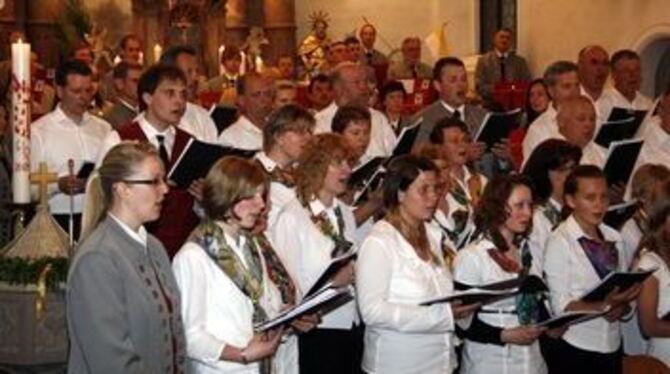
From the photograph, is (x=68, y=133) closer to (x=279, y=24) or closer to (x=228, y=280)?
(x=228, y=280)

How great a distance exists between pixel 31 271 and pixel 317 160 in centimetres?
131


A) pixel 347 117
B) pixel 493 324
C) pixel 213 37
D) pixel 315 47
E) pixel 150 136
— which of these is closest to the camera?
pixel 493 324

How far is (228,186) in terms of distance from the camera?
392 centimetres

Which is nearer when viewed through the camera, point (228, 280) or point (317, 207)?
point (228, 280)

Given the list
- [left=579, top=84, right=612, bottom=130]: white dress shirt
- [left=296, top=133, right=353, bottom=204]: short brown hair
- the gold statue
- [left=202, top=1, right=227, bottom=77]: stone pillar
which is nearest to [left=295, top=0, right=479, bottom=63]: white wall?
the gold statue

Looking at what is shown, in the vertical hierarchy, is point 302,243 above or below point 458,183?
below

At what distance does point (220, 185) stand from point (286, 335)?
67 cm

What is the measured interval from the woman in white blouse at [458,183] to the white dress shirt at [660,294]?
82 centimetres

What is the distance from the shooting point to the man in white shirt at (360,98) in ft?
23.1

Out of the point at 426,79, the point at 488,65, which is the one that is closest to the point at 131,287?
the point at 426,79

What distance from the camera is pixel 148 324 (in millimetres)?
3494

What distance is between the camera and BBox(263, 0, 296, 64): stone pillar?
16969 millimetres

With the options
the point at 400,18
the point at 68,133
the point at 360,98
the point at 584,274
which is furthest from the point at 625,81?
the point at 400,18

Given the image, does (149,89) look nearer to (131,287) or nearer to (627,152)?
(131,287)
